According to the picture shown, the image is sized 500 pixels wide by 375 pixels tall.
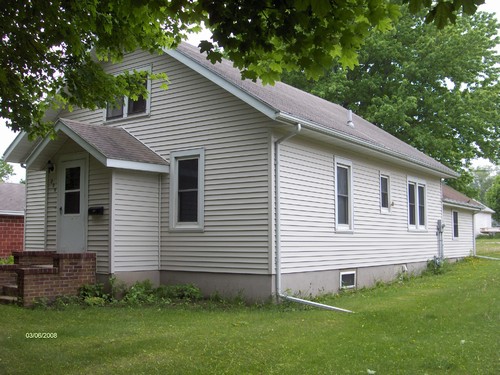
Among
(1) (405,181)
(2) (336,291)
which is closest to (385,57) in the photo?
(1) (405,181)

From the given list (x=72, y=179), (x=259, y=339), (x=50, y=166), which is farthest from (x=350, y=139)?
(x=50, y=166)

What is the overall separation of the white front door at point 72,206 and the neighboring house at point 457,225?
15.0m

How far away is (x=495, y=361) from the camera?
598 cm

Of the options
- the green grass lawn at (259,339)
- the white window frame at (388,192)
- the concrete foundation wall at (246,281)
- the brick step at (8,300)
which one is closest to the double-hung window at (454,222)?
the white window frame at (388,192)

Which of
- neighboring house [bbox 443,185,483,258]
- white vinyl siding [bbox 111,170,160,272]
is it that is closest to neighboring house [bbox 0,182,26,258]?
white vinyl siding [bbox 111,170,160,272]

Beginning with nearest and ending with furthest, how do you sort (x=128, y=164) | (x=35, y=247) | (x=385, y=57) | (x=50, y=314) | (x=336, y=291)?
(x=50, y=314)
(x=128, y=164)
(x=336, y=291)
(x=35, y=247)
(x=385, y=57)

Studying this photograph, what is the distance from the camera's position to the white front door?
1162cm

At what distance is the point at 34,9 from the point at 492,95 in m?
26.4

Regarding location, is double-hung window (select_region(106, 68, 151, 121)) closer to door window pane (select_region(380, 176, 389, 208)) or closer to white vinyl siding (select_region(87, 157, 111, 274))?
white vinyl siding (select_region(87, 157, 111, 274))

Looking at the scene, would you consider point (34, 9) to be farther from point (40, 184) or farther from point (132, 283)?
point (40, 184)

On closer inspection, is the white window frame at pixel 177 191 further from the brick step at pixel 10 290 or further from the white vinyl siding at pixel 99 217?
the brick step at pixel 10 290

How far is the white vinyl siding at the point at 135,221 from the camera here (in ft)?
36.0

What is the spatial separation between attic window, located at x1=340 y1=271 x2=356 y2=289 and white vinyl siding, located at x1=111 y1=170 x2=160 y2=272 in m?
4.45

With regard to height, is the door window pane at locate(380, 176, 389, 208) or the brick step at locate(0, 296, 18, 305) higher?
the door window pane at locate(380, 176, 389, 208)
